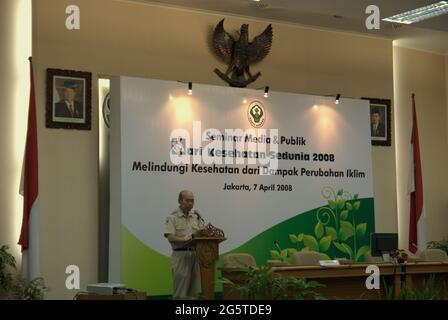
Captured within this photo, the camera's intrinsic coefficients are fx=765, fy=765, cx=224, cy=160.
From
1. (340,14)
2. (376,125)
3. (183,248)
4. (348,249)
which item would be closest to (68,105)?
(183,248)

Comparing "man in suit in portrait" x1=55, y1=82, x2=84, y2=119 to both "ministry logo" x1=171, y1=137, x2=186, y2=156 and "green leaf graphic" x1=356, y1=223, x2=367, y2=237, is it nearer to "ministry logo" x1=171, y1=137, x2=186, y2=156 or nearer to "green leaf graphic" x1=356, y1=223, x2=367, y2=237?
"ministry logo" x1=171, y1=137, x2=186, y2=156

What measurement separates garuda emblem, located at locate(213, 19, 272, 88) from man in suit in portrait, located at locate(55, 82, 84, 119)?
2075 mm

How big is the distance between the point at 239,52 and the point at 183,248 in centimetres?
335

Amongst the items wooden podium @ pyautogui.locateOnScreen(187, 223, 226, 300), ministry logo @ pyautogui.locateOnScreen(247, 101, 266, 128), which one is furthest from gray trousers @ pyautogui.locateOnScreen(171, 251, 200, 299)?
ministry logo @ pyautogui.locateOnScreen(247, 101, 266, 128)

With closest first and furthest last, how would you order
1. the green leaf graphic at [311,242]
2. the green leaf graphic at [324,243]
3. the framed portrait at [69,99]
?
1. the framed portrait at [69,99]
2. the green leaf graphic at [311,242]
3. the green leaf graphic at [324,243]

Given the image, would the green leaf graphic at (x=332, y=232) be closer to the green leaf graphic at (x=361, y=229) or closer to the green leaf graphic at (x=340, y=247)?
the green leaf graphic at (x=340, y=247)

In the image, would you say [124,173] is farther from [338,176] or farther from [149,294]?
[338,176]

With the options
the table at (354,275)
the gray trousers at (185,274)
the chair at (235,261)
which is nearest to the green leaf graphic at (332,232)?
the table at (354,275)

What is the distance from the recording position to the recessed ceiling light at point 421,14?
994 cm

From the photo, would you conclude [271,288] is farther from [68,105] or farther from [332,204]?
[332,204]

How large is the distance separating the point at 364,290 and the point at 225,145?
2752 mm

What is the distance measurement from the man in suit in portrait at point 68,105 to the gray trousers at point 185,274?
227cm

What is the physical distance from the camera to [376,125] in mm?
11836
